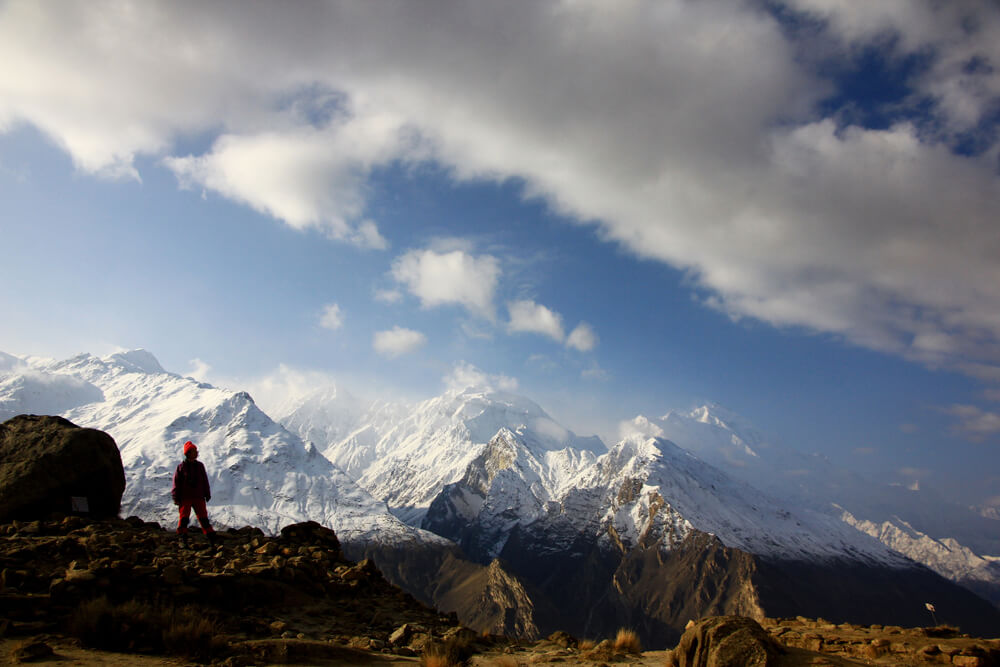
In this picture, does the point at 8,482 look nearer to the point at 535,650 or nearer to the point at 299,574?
the point at 299,574

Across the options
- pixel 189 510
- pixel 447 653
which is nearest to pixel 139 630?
A: pixel 447 653

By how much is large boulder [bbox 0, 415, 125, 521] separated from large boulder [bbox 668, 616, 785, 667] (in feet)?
81.8

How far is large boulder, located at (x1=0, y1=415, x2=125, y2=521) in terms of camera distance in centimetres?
2252

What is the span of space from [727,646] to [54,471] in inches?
1061

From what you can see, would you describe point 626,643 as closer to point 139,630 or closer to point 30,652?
point 139,630

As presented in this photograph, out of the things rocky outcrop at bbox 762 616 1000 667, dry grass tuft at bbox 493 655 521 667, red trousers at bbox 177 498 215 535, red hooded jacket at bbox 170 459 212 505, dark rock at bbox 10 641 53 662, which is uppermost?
red hooded jacket at bbox 170 459 212 505

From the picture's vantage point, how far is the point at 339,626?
15859mm

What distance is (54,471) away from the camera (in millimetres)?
23562

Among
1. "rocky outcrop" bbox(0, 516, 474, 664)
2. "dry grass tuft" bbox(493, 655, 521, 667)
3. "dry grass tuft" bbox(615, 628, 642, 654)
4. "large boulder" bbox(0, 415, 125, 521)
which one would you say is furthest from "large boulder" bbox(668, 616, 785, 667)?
"large boulder" bbox(0, 415, 125, 521)

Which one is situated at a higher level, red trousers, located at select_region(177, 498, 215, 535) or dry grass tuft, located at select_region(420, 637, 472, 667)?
red trousers, located at select_region(177, 498, 215, 535)

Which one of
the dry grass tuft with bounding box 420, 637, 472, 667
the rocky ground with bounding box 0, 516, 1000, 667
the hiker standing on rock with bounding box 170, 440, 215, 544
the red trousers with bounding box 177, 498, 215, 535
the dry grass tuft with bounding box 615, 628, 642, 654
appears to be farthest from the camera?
the hiker standing on rock with bounding box 170, 440, 215, 544

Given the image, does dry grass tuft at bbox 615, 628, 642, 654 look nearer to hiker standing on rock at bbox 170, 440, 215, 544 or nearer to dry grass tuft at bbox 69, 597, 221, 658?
dry grass tuft at bbox 69, 597, 221, 658

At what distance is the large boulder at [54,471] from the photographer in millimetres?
22516

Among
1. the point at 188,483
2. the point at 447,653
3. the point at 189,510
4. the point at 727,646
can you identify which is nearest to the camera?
the point at 727,646
